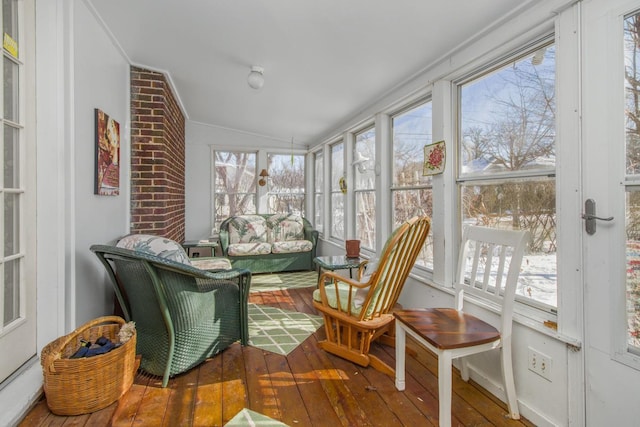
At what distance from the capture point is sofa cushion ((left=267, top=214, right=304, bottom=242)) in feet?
17.9

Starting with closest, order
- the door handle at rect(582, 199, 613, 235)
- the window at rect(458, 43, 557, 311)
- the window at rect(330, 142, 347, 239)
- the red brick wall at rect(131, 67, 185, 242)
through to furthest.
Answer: the door handle at rect(582, 199, 613, 235)
the window at rect(458, 43, 557, 311)
the red brick wall at rect(131, 67, 185, 242)
the window at rect(330, 142, 347, 239)

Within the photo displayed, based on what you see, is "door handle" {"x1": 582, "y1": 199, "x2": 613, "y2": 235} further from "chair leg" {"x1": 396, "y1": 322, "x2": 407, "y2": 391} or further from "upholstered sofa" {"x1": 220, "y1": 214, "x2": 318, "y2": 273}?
"upholstered sofa" {"x1": 220, "y1": 214, "x2": 318, "y2": 273}

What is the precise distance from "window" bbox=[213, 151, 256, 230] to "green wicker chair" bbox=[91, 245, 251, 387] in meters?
3.70

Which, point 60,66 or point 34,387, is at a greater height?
point 60,66

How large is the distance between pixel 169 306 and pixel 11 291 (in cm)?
76

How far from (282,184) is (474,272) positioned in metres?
4.67

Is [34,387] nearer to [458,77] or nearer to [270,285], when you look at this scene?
[270,285]

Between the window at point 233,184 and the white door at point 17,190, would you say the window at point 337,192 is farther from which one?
the white door at point 17,190

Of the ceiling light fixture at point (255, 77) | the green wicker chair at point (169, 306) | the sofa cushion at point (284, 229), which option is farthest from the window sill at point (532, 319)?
the sofa cushion at point (284, 229)

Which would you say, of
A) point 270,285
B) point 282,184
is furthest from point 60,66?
point 282,184

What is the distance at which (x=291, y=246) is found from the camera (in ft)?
16.7

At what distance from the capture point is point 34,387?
1760 millimetres

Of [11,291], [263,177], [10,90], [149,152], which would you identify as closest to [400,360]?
[11,291]

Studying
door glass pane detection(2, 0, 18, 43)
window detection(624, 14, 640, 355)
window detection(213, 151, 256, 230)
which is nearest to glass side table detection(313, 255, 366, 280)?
window detection(624, 14, 640, 355)
